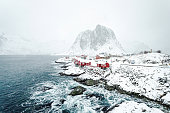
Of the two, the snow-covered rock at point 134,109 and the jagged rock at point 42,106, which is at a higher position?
the snow-covered rock at point 134,109

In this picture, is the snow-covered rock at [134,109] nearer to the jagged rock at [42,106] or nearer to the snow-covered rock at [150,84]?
the snow-covered rock at [150,84]

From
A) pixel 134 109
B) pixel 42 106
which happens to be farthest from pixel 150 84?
pixel 42 106

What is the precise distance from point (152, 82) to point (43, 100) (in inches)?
1175

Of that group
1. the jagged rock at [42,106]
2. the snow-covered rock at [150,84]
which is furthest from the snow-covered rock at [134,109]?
the jagged rock at [42,106]

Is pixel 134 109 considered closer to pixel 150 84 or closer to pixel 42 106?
pixel 150 84

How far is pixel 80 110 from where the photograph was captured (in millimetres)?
16094

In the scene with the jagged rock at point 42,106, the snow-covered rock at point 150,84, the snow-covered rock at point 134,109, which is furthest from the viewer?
the snow-covered rock at point 150,84

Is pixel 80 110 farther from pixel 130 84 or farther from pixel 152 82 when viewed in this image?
pixel 152 82

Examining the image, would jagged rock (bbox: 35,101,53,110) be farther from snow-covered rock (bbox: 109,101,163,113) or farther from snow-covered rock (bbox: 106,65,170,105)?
snow-covered rock (bbox: 106,65,170,105)


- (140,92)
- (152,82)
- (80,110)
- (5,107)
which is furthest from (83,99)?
(152,82)

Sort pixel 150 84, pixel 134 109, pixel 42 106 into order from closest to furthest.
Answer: pixel 134 109 < pixel 42 106 < pixel 150 84

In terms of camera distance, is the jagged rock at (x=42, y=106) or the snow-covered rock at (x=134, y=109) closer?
the snow-covered rock at (x=134, y=109)

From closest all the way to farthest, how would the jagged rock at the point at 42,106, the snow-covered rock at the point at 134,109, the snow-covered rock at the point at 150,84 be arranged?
the snow-covered rock at the point at 134,109 < the jagged rock at the point at 42,106 < the snow-covered rock at the point at 150,84

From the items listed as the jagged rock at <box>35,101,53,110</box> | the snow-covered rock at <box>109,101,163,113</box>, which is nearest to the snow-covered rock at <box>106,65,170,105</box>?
the snow-covered rock at <box>109,101,163,113</box>
